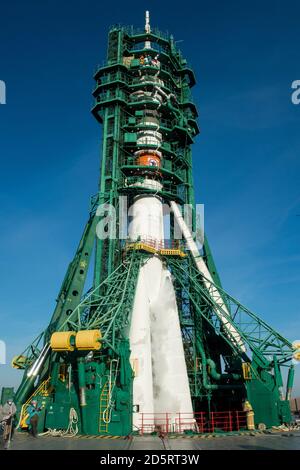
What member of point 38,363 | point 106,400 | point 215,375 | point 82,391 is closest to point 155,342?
point 215,375

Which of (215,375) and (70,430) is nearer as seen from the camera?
(70,430)

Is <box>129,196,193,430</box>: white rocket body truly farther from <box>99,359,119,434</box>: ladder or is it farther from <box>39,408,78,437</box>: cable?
<box>39,408,78,437</box>: cable

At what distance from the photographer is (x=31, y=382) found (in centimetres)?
2861

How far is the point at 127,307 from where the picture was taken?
32.1 metres

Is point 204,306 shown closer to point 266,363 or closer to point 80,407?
point 266,363

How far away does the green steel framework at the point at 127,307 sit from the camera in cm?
2577

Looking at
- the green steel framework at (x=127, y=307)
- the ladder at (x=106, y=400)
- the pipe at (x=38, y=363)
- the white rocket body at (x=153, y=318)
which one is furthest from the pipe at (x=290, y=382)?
the pipe at (x=38, y=363)

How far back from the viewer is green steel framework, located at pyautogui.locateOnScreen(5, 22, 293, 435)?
25766 mm

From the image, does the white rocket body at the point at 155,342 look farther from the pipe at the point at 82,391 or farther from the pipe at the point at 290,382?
the pipe at the point at 290,382

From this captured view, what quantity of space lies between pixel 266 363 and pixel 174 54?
1496 inches

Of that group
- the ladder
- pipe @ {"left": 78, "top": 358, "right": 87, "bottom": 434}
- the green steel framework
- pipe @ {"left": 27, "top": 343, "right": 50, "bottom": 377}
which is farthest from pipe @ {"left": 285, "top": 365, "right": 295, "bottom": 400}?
pipe @ {"left": 27, "top": 343, "right": 50, "bottom": 377}

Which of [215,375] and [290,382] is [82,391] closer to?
[215,375]

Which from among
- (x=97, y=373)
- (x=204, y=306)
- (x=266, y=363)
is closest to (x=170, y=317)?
(x=204, y=306)
